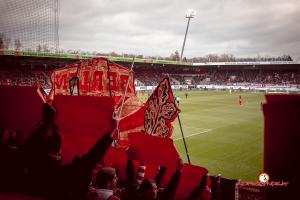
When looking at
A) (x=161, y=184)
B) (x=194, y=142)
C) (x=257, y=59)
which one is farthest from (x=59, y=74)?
(x=257, y=59)

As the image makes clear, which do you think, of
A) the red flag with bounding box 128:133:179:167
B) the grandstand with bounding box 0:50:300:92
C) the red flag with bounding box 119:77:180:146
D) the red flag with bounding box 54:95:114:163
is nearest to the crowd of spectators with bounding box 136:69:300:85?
the grandstand with bounding box 0:50:300:92

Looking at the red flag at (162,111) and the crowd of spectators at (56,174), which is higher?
the red flag at (162,111)

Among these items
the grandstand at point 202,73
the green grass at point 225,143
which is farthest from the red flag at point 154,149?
the grandstand at point 202,73

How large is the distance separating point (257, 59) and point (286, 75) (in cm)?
849

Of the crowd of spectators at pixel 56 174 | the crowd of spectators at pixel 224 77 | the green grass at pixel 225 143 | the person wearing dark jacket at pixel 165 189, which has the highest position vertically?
the crowd of spectators at pixel 224 77

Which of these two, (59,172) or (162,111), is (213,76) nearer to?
(162,111)

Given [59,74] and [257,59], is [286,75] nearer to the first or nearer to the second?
[257,59]

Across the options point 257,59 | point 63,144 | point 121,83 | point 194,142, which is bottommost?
point 194,142

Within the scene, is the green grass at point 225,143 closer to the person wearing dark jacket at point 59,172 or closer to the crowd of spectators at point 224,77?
the person wearing dark jacket at point 59,172

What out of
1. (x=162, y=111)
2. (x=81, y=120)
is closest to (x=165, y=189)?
(x=81, y=120)

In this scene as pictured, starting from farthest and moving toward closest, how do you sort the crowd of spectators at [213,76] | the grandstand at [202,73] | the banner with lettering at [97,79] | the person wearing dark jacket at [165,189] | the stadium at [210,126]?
the crowd of spectators at [213,76]
the grandstand at [202,73]
the banner with lettering at [97,79]
the person wearing dark jacket at [165,189]
the stadium at [210,126]

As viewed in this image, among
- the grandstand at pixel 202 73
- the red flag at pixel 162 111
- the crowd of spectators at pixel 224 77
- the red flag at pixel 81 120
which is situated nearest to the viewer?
the red flag at pixel 81 120

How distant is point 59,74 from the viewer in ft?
24.9

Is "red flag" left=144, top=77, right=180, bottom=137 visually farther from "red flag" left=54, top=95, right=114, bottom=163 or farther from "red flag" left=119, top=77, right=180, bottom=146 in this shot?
"red flag" left=54, top=95, right=114, bottom=163
